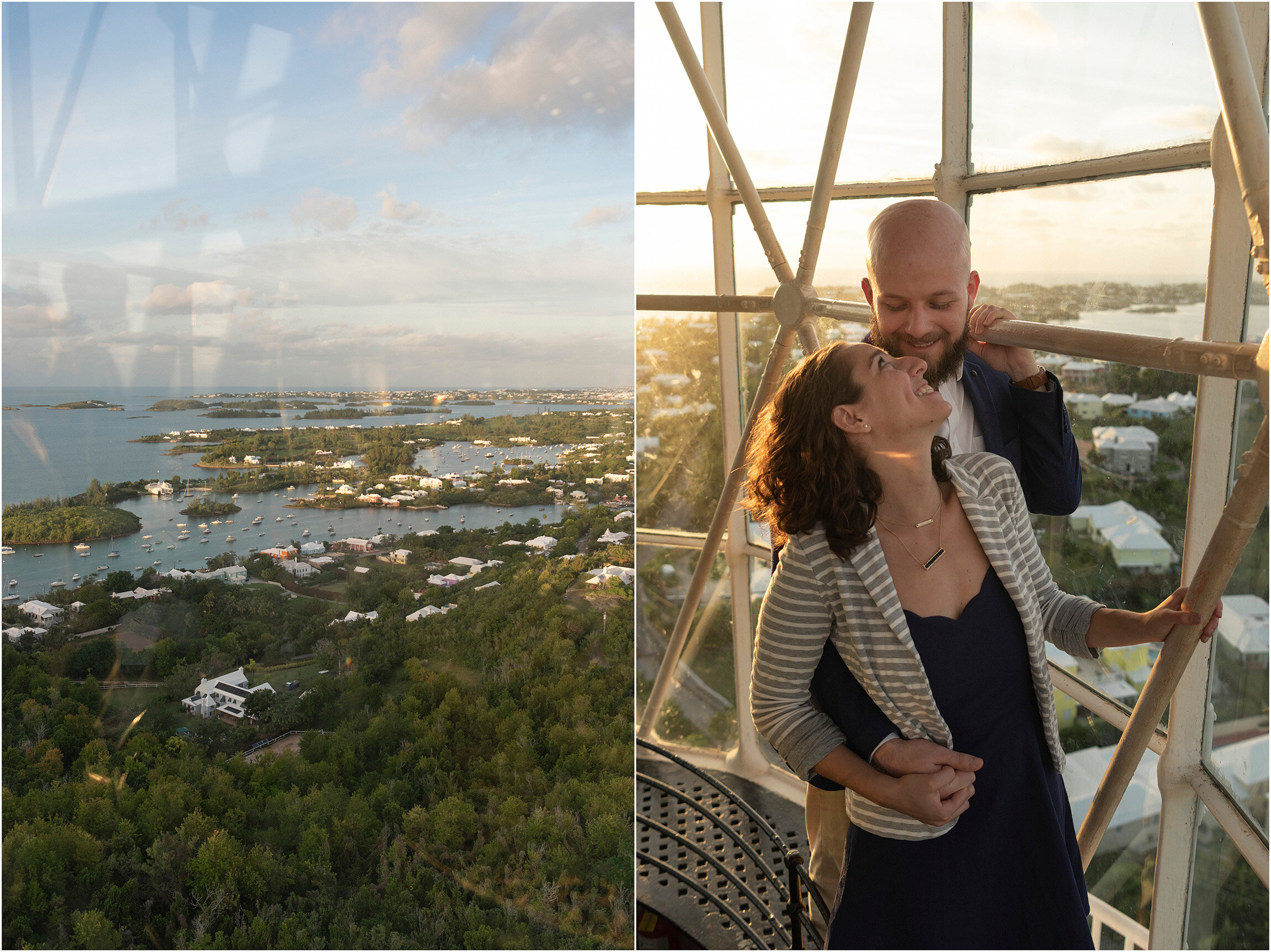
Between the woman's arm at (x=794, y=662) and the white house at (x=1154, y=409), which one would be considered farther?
the white house at (x=1154, y=409)

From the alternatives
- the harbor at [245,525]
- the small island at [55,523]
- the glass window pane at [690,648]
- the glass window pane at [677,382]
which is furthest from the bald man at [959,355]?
the glass window pane at [690,648]

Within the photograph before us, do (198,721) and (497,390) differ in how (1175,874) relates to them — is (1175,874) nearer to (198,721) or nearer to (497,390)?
(497,390)

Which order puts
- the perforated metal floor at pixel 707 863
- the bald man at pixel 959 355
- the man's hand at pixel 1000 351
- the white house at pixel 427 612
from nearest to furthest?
the bald man at pixel 959 355 < the man's hand at pixel 1000 351 < the white house at pixel 427 612 < the perforated metal floor at pixel 707 863

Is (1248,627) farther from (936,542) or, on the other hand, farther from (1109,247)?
(936,542)

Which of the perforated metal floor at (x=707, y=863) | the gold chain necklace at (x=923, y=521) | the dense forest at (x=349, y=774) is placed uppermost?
the gold chain necklace at (x=923, y=521)

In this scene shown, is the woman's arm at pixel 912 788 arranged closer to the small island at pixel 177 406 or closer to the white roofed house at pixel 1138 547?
the small island at pixel 177 406

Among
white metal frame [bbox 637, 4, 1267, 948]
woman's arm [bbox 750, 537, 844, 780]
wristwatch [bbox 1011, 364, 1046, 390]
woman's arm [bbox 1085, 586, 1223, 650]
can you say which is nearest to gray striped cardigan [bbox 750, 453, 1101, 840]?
woman's arm [bbox 750, 537, 844, 780]

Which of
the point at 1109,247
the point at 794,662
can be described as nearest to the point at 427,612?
the point at 794,662
